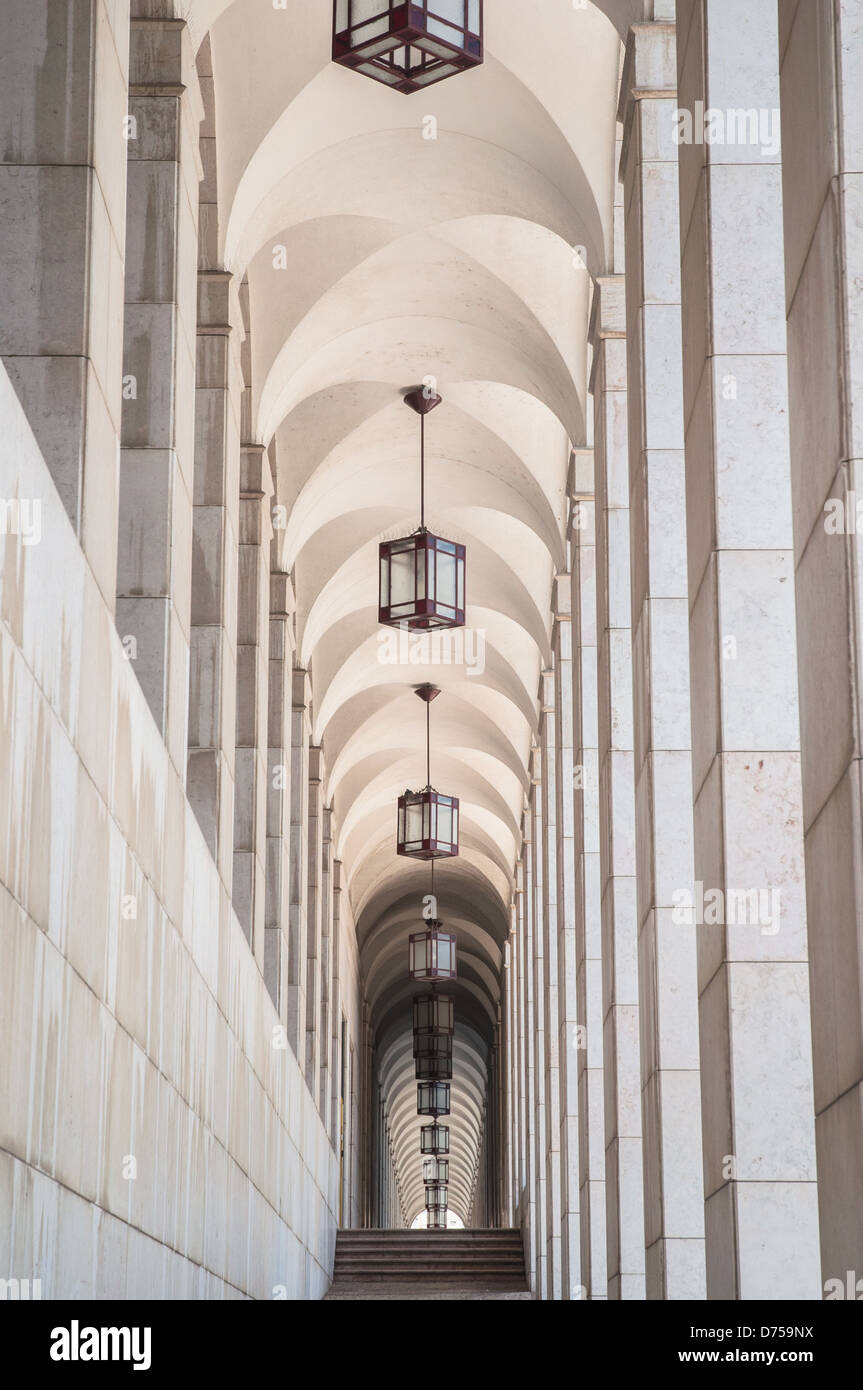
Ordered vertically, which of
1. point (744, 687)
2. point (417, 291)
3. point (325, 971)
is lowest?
point (744, 687)

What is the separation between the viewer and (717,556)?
8828 mm

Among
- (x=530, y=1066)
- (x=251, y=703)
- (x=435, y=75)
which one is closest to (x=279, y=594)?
(x=251, y=703)

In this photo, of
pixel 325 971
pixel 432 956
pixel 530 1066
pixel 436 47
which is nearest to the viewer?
pixel 436 47

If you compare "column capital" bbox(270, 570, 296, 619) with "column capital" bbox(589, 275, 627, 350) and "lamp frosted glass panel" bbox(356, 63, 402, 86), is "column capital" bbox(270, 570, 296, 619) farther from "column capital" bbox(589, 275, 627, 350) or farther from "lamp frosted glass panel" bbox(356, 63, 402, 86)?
"lamp frosted glass panel" bbox(356, 63, 402, 86)

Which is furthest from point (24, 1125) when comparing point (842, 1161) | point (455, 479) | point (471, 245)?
point (455, 479)

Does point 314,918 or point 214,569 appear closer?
point 214,569

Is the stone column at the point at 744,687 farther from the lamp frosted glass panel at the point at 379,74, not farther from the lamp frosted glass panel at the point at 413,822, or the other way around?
the lamp frosted glass panel at the point at 413,822

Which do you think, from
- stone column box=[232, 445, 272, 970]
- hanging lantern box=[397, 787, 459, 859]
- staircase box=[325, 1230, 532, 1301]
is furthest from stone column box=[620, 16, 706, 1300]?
staircase box=[325, 1230, 532, 1301]

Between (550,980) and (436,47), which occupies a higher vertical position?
(436,47)

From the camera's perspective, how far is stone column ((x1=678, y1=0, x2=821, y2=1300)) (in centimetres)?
834

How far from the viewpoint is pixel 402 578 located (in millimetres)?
17609

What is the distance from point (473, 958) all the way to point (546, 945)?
25.9m

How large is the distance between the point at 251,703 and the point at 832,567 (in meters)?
12.0

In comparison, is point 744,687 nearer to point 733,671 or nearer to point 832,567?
point 733,671
